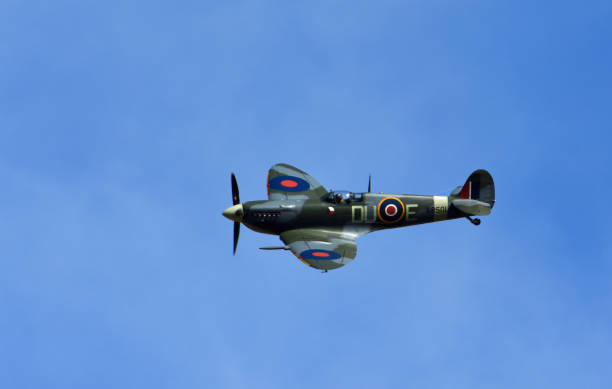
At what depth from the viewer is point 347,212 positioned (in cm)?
3116

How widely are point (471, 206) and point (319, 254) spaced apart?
18.8ft

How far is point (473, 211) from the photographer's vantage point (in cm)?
3191

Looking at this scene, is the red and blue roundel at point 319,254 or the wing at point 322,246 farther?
the red and blue roundel at point 319,254

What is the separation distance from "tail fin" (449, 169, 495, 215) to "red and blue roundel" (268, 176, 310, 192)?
5.00m

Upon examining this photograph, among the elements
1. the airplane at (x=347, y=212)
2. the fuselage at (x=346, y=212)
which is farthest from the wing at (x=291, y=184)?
the fuselage at (x=346, y=212)

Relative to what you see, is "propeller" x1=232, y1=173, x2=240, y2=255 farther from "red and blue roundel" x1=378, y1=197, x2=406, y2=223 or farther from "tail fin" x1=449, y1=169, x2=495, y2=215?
"tail fin" x1=449, y1=169, x2=495, y2=215

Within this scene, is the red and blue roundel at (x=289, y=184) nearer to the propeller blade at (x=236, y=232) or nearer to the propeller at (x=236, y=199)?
the propeller at (x=236, y=199)

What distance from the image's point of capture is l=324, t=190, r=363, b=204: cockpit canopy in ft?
102

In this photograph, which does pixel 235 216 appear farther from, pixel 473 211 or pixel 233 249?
pixel 473 211

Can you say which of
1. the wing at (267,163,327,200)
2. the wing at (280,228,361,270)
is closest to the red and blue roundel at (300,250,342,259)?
the wing at (280,228,361,270)

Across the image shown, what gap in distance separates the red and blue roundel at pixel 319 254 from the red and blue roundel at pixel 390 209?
2.61 meters

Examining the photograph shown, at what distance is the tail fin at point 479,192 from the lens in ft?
105

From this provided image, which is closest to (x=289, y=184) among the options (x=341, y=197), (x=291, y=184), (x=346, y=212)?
(x=291, y=184)

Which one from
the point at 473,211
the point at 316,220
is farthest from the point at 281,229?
the point at 473,211
